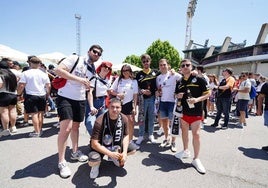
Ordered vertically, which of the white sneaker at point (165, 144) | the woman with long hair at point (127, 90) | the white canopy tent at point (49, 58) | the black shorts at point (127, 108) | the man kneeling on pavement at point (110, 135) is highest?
the white canopy tent at point (49, 58)

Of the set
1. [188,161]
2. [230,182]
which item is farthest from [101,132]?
[230,182]

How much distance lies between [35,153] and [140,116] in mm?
2335

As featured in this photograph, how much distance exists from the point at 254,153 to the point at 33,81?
5679mm

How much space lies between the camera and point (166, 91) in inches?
166

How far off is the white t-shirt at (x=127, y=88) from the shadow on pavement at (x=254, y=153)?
2953 mm

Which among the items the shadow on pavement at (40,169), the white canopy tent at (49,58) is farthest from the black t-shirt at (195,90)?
the white canopy tent at (49,58)

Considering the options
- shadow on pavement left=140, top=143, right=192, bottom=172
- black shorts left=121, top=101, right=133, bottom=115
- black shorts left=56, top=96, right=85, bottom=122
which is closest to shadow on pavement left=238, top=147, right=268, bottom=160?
shadow on pavement left=140, top=143, right=192, bottom=172

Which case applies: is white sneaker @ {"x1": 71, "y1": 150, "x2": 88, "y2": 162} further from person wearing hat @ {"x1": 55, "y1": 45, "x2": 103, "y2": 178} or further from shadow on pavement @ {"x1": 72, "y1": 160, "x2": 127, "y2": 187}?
person wearing hat @ {"x1": 55, "y1": 45, "x2": 103, "y2": 178}

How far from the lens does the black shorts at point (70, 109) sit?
291cm

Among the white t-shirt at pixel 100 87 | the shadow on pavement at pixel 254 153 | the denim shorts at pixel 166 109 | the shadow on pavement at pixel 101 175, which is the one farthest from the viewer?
the denim shorts at pixel 166 109

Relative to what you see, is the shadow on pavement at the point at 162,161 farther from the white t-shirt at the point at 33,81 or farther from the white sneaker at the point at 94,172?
the white t-shirt at the point at 33,81

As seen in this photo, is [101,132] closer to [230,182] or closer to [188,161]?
[188,161]

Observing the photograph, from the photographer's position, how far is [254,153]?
433 centimetres

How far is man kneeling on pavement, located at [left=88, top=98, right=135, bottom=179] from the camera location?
2.88 m
